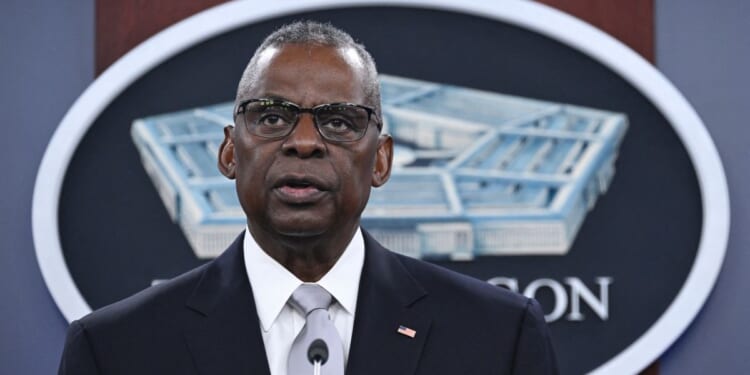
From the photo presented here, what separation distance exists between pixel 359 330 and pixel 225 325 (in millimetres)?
170

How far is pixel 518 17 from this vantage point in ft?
8.73

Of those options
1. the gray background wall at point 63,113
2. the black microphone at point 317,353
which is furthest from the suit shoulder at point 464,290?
the gray background wall at point 63,113

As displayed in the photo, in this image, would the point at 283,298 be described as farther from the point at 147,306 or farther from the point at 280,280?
the point at 147,306

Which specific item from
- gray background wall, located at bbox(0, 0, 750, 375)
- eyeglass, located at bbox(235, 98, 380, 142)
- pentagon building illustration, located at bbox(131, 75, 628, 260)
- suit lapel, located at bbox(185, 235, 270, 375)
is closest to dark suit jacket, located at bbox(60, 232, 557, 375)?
suit lapel, located at bbox(185, 235, 270, 375)

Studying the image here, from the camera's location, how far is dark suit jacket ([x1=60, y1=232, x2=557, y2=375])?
1261 mm

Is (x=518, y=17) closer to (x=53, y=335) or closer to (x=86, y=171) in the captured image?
(x=86, y=171)

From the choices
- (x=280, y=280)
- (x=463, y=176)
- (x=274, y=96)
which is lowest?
(x=463, y=176)

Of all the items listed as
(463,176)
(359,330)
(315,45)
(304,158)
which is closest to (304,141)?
(304,158)

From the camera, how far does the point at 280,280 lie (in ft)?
4.29

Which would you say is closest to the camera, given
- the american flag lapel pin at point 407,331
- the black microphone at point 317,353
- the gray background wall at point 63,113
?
the black microphone at point 317,353

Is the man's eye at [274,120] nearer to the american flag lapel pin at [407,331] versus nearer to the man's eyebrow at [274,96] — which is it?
the man's eyebrow at [274,96]

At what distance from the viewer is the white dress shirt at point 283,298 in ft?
4.21

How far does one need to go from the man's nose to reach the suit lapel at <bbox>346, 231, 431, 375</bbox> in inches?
Result: 8.5

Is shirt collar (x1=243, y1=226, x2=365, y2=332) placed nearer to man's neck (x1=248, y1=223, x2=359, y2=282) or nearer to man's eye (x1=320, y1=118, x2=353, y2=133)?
man's neck (x1=248, y1=223, x2=359, y2=282)
